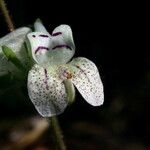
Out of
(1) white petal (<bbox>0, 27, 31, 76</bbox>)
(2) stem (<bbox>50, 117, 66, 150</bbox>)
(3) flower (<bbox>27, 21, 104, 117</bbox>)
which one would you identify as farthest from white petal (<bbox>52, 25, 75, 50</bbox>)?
(2) stem (<bbox>50, 117, 66, 150</bbox>)

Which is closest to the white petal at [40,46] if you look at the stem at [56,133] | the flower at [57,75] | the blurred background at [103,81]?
the flower at [57,75]

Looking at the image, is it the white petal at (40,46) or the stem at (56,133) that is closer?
the white petal at (40,46)

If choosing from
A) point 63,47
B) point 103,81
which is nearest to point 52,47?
point 63,47

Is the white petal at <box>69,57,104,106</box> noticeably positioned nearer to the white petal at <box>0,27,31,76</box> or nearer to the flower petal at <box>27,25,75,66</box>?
the flower petal at <box>27,25,75,66</box>

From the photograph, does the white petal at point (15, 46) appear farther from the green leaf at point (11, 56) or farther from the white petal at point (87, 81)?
the white petal at point (87, 81)

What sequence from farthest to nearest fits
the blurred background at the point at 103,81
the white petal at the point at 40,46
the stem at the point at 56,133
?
the blurred background at the point at 103,81 < the stem at the point at 56,133 < the white petal at the point at 40,46

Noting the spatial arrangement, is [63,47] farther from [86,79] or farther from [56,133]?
[56,133]

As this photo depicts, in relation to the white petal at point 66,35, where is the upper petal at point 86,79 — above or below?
below
